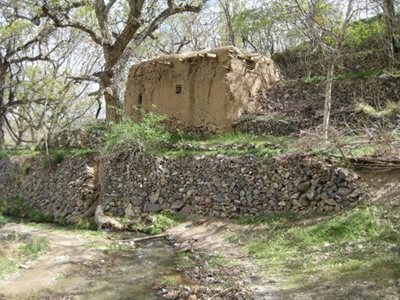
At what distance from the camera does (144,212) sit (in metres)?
13.1

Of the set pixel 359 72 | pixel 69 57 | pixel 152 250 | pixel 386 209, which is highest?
pixel 69 57

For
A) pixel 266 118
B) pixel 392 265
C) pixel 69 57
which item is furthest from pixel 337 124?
pixel 69 57

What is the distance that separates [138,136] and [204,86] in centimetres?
294

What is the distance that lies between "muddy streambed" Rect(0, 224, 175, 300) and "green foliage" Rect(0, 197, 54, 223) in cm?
369

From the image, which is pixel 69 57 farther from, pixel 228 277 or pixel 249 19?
pixel 228 277

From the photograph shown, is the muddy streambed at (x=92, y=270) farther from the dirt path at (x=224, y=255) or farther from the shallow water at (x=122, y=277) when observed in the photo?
the dirt path at (x=224, y=255)

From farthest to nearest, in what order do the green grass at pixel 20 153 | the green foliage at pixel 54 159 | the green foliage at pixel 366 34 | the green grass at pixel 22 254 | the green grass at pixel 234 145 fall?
the green grass at pixel 20 153 → the green foliage at pixel 54 159 → the green foliage at pixel 366 34 → the green grass at pixel 234 145 → the green grass at pixel 22 254

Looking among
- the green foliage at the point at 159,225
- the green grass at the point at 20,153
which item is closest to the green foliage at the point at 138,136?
the green foliage at the point at 159,225

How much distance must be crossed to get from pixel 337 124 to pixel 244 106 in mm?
3262

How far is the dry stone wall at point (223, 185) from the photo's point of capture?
9984mm

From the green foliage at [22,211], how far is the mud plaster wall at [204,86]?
4.95 meters

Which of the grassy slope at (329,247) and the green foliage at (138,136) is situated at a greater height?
the green foliage at (138,136)

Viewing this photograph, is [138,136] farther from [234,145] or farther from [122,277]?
[122,277]

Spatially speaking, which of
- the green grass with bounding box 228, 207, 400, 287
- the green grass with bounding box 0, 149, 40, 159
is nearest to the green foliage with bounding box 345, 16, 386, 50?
the green grass with bounding box 228, 207, 400, 287
